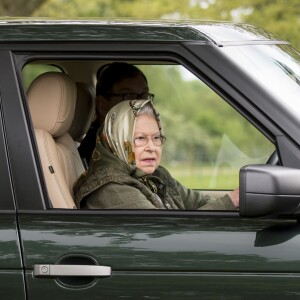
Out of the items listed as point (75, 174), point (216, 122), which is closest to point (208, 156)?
point (216, 122)

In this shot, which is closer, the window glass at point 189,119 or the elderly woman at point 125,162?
the elderly woman at point 125,162

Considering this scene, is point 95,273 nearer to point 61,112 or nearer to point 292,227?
point 292,227

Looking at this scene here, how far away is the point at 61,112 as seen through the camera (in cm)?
406

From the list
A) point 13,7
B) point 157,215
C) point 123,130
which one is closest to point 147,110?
point 123,130

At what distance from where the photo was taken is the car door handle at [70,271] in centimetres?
335

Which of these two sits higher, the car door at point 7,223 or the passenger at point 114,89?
the passenger at point 114,89

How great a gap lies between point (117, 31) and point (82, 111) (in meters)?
1.27

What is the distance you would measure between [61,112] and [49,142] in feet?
0.41

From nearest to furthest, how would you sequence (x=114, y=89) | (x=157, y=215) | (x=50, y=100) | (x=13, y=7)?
(x=157, y=215) < (x=50, y=100) < (x=114, y=89) < (x=13, y=7)

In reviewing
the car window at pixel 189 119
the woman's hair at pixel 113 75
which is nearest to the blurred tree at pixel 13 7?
the car window at pixel 189 119

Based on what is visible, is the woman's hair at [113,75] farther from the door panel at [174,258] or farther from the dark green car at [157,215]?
the door panel at [174,258]

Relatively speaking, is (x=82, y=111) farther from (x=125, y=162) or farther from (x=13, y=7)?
(x=13, y=7)

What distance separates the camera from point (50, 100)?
13.1 feet

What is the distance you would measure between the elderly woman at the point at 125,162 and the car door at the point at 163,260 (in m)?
0.42
